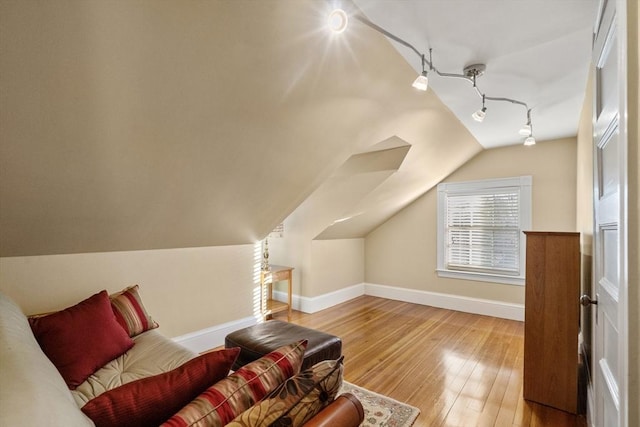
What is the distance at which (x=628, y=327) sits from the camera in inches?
29.7

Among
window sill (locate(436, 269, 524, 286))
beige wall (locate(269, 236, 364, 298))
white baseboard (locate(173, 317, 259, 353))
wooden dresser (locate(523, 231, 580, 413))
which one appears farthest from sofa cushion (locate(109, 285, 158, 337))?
window sill (locate(436, 269, 524, 286))

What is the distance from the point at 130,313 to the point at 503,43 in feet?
9.79

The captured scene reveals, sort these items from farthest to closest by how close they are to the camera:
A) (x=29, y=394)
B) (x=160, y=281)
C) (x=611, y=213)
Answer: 1. (x=160, y=281)
2. (x=611, y=213)
3. (x=29, y=394)

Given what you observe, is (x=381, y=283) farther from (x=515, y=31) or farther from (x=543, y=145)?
(x=515, y=31)

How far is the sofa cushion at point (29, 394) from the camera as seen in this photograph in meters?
0.61

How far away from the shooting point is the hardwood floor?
6.83 ft

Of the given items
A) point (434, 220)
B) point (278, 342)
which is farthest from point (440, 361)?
point (434, 220)

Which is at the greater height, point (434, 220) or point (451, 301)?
point (434, 220)

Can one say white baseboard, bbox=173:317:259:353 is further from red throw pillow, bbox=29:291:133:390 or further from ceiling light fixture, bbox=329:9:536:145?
ceiling light fixture, bbox=329:9:536:145

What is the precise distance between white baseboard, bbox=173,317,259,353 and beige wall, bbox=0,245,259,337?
0.05 m

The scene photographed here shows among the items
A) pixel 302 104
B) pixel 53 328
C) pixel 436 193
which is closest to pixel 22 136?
pixel 53 328

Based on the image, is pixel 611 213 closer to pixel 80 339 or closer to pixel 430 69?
pixel 430 69

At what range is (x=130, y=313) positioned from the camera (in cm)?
211

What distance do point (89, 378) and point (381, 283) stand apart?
4228 millimetres
